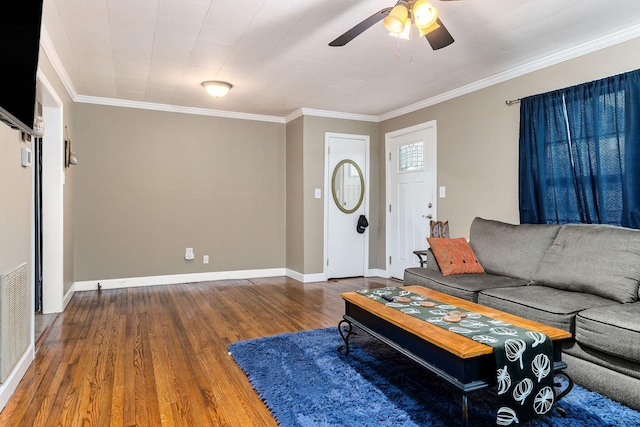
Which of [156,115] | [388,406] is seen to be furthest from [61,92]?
[388,406]

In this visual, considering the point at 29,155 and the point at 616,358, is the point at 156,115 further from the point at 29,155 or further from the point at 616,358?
the point at 616,358

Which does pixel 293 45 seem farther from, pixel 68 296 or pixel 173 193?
pixel 68 296

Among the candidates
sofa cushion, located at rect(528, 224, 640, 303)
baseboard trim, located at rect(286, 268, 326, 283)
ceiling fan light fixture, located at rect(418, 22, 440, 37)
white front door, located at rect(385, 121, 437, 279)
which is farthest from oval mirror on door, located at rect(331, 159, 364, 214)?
ceiling fan light fixture, located at rect(418, 22, 440, 37)

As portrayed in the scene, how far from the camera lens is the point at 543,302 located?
242 centimetres

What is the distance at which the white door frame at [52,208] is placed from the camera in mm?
3799

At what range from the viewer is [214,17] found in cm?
277

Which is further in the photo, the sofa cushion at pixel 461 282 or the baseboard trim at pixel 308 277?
the baseboard trim at pixel 308 277

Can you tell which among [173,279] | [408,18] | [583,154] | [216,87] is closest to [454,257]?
[583,154]

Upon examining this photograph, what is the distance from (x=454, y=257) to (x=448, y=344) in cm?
191

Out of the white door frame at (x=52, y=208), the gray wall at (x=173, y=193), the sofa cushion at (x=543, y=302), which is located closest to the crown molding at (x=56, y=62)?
the white door frame at (x=52, y=208)

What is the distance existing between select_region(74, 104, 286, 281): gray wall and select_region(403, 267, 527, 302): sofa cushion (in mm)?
2875

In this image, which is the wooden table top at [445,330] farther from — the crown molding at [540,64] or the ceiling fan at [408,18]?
the crown molding at [540,64]

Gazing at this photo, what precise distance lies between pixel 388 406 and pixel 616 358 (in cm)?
120

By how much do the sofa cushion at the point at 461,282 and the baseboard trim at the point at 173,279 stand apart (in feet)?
9.08
